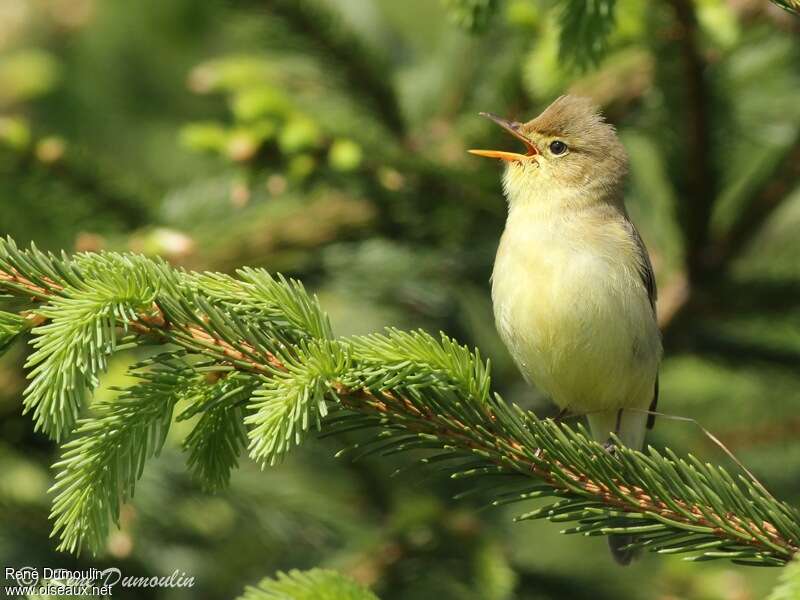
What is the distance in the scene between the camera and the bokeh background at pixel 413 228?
3777mm

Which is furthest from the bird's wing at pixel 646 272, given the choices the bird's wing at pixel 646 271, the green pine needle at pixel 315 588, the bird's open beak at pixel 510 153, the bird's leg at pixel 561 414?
the green pine needle at pixel 315 588

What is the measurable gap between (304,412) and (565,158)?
7.89ft

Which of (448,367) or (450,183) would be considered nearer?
(448,367)

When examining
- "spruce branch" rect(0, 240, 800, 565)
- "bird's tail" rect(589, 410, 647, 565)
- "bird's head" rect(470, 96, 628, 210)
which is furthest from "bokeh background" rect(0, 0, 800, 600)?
"spruce branch" rect(0, 240, 800, 565)

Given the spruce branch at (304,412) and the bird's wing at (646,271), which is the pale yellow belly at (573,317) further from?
the spruce branch at (304,412)

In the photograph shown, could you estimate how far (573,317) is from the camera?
11.5ft

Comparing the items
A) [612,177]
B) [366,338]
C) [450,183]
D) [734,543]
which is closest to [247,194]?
[450,183]

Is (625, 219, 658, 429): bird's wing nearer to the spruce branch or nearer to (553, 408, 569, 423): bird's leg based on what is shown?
(553, 408, 569, 423): bird's leg

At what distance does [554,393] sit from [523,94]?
4.04 feet

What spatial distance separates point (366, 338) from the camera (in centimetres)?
233

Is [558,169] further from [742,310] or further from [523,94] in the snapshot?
[742,310]

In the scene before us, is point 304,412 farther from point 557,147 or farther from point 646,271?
point 557,147

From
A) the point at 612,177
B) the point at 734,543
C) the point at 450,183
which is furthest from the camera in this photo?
the point at 612,177

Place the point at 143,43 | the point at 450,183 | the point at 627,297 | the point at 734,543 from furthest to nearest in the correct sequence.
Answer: the point at 143,43
the point at 450,183
the point at 627,297
the point at 734,543
